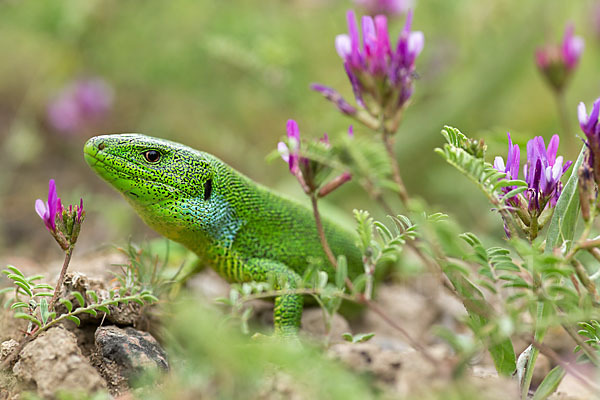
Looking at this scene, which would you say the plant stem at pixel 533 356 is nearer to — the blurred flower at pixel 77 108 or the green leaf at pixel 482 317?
the green leaf at pixel 482 317

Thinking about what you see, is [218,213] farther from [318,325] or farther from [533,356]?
[533,356]

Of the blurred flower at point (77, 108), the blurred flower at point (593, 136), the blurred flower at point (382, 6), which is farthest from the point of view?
the blurred flower at point (77, 108)

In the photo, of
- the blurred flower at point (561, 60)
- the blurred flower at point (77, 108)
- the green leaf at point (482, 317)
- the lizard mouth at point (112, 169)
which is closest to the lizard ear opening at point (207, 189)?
the lizard mouth at point (112, 169)

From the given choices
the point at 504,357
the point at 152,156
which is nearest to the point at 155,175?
the point at 152,156

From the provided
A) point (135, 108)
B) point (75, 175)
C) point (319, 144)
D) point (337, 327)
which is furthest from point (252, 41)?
point (319, 144)

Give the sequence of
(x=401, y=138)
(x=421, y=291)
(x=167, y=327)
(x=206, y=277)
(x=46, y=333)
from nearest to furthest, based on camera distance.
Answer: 1. (x=46, y=333)
2. (x=167, y=327)
3. (x=206, y=277)
4. (x=421, y=291)
5. (x=401, y=138)

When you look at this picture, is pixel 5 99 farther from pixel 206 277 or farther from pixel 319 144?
pixel 319 144

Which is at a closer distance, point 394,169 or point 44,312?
point 394,169
